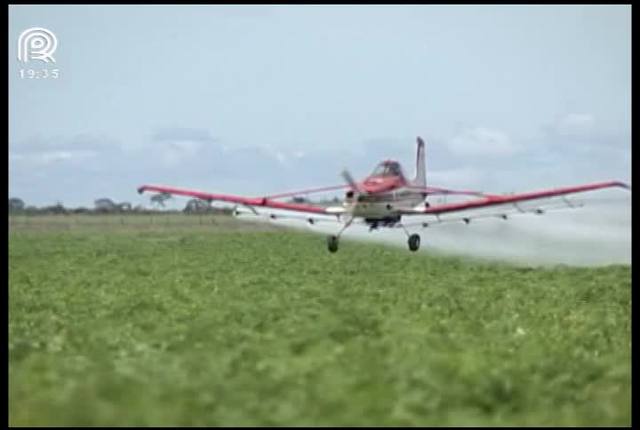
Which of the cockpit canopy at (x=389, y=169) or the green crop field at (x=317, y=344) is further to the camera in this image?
the cockpit canopy at (x=389, y=169)

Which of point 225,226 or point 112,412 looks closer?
point 112,412

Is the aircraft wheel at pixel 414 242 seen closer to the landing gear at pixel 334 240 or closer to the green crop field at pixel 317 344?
the landing gear at pixel 334 240

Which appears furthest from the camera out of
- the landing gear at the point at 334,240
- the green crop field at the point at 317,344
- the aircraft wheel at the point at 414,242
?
the landing gear at the point at 334,240

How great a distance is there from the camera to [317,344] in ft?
59.9

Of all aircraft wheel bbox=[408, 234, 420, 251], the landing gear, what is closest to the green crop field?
the landing gear

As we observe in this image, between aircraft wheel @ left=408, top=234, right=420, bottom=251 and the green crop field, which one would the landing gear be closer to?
aircraft wheel @ left=408, top=234, right=420, bottom=251

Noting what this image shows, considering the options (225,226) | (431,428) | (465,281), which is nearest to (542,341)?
(431,428)

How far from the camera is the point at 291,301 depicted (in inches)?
1247

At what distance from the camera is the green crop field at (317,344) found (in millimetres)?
12750

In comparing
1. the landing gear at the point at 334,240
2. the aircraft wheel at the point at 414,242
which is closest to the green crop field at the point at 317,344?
the landing gear at the point at 334,240

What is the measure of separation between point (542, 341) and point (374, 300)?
33.8 ft

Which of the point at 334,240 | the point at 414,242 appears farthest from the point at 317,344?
the point at 334,240

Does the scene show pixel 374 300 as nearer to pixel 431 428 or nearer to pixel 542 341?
pixel 542 341

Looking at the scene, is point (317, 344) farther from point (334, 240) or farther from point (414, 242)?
point (334, 240)
